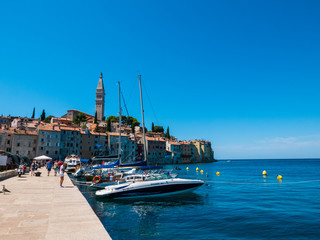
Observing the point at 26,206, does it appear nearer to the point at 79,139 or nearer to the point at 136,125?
the point at 79,139

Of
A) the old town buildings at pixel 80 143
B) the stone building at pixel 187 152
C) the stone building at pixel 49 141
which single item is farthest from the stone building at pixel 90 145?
the stone building at pixel 187 152

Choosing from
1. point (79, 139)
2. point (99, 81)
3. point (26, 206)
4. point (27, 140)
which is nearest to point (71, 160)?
point (27, 140)

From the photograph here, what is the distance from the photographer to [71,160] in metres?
52.8

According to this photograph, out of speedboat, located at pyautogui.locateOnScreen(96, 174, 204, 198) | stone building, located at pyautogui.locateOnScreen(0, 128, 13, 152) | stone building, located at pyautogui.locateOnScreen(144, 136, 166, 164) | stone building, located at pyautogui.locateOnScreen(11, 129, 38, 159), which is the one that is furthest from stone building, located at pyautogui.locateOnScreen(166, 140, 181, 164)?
speedboat, located at pyautogui.locateOnScreen(96, 174, 204, 198)

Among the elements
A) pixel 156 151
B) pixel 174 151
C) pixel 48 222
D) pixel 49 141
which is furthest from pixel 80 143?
pixel 48 222

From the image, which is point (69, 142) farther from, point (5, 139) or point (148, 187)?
point (148, 187)

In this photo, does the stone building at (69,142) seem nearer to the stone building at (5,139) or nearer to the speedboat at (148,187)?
the stone building at (5,139)

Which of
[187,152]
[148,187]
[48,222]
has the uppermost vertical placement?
[187,152]

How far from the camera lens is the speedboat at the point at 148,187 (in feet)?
60.5

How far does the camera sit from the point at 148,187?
62.4ft

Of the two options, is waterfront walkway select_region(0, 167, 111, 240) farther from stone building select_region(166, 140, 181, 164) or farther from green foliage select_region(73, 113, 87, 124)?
green foliage select_region(73, 113, 87, 124)

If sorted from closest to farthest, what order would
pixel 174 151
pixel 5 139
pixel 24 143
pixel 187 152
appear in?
pixel 5 139
pixel 24 143
pixel 174 151
pixel 187 152

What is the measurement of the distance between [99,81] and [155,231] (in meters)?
174

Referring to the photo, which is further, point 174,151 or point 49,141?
point 174,151
